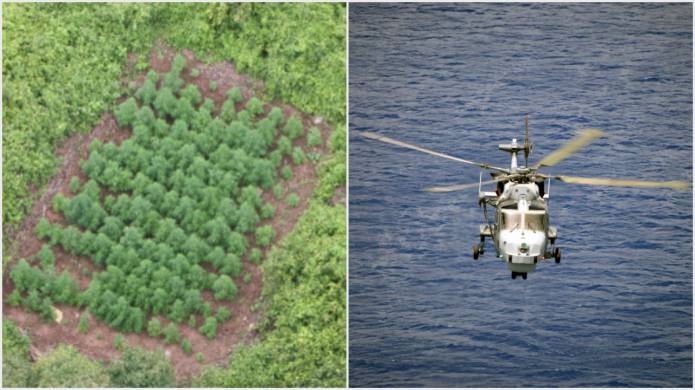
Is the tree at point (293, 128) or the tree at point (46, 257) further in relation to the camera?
the tree at point (293, 128)

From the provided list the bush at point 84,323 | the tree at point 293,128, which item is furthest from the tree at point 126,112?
the bush at point 84,323

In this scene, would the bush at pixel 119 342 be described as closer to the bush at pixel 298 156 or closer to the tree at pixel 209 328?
the tree at pixel 209 328

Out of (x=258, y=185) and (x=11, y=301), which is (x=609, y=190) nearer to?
(x=258, y=185)

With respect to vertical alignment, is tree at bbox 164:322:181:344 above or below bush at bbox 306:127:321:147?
below

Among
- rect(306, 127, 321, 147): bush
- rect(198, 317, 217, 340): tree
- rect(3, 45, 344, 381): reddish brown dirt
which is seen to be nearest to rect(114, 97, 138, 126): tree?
rect(3, 45, 344, 381): reddish brown dirt

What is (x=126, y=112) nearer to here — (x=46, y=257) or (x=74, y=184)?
(x=74, y=184)

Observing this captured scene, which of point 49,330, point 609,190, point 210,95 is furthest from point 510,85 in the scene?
point 49,330

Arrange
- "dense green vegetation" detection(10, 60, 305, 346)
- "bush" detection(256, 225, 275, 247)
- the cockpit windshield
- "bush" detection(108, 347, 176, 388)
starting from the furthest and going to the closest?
"bush" detection(256, 225, 275, 247) → "dense green vegetation" detection(10, 60, 305, 346) → "bush" detection(108, 347, 176, 388) → the cockpit windshield

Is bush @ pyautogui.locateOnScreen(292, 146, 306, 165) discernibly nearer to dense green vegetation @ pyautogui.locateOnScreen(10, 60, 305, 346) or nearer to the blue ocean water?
dense green vegetation @ pyautogui.locateOnScreen(10, 60, 305, 346)
